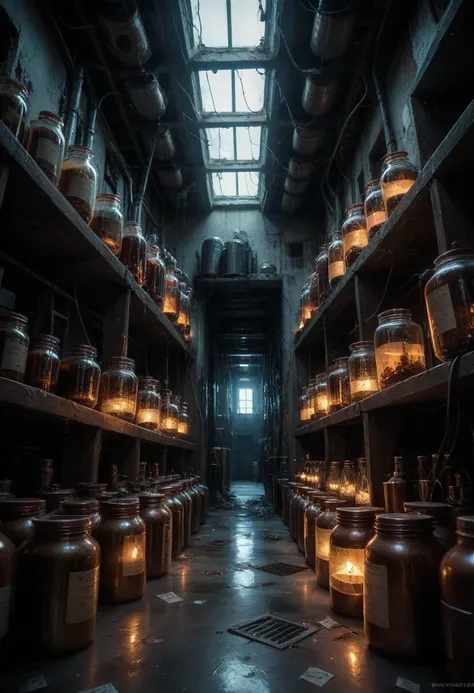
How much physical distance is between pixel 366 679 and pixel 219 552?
9.47 feet

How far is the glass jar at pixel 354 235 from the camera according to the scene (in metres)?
3.73

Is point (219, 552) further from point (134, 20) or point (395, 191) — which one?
point (134, 20)

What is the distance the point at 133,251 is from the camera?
4.20 metres

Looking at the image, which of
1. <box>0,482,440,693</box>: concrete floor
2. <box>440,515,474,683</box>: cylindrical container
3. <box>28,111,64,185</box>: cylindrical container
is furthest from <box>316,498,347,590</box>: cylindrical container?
<box>28,111,64,185</box>: cylindrical container

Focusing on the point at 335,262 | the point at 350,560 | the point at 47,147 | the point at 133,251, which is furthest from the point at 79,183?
the point at 350,560

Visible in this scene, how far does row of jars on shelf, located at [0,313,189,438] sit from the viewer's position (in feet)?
6.89

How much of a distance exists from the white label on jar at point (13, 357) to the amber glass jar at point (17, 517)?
0.65 meters

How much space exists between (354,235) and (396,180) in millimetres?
836

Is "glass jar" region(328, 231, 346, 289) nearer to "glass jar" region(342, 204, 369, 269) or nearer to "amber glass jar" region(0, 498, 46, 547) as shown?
"glass jar" region(342, 204, 369, 269)

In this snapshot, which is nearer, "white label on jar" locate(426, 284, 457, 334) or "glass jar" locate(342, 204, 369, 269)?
"white label on jar" locate(426, 284, 457, 334)

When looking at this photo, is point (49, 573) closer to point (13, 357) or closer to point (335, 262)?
point (13, 357)

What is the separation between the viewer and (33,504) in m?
2.06

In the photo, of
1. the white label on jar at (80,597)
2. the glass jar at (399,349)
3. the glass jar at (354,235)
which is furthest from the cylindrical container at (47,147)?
the glass jar at (354,235)

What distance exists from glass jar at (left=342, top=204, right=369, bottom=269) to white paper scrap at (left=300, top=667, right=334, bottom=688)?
2.96m
